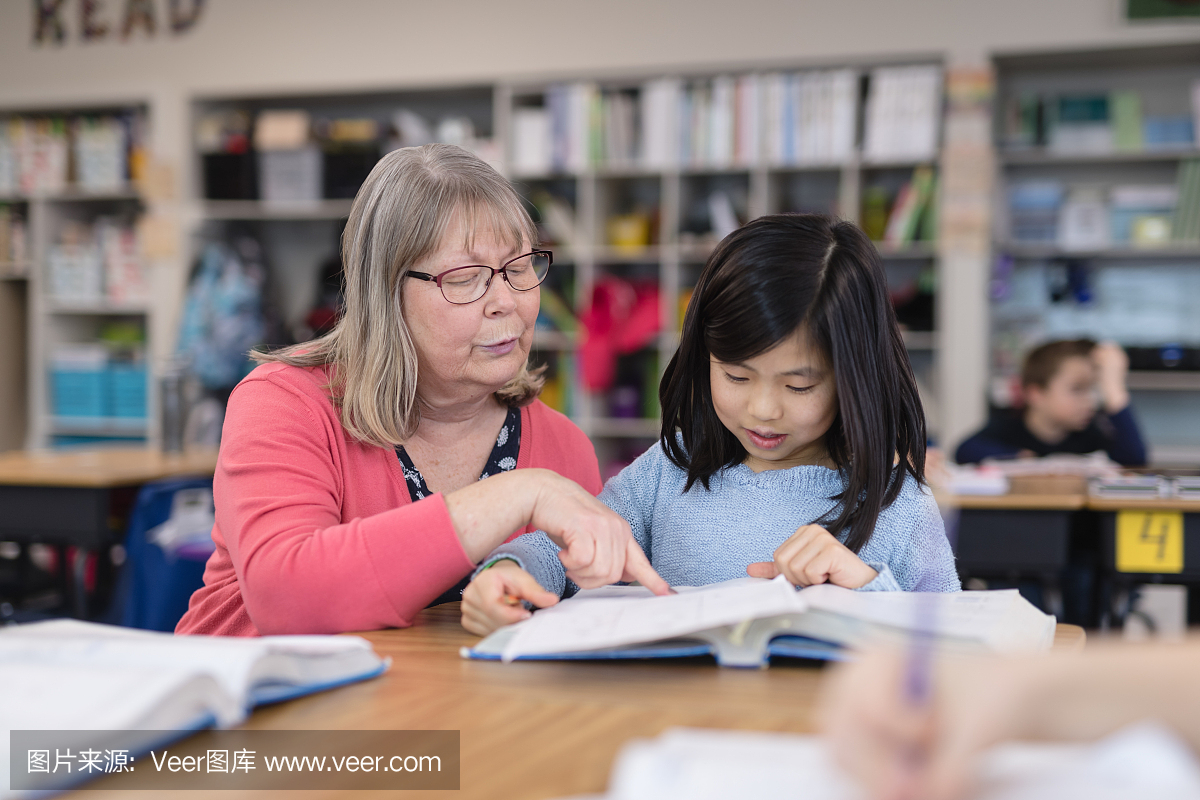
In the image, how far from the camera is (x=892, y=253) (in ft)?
13.7

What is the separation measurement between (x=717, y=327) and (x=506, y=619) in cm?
47

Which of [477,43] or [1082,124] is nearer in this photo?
[1082,124]

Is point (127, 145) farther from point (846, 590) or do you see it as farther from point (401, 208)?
point (846, 590)

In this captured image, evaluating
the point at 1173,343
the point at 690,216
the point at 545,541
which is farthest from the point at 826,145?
the point at 545,541

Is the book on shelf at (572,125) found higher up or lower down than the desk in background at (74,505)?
higher up

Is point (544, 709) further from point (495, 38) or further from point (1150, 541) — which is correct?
point (495, 38)

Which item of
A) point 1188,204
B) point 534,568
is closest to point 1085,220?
point 1188,204

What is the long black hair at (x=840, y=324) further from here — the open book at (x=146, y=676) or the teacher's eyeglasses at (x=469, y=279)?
the open book at (x=146, y=676)

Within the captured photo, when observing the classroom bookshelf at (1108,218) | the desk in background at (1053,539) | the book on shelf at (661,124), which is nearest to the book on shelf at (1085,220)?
the classroom bookshelf at (1108,218)

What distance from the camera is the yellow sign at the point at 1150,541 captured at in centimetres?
260

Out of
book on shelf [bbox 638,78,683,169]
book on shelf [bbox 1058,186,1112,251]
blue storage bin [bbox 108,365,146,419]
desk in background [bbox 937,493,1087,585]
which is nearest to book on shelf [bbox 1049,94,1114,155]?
book on shelf [bbox 1058,186,1112,251]

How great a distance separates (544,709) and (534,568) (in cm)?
38

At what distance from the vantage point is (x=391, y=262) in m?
1.31

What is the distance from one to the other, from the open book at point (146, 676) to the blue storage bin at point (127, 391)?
4426 millimetres
